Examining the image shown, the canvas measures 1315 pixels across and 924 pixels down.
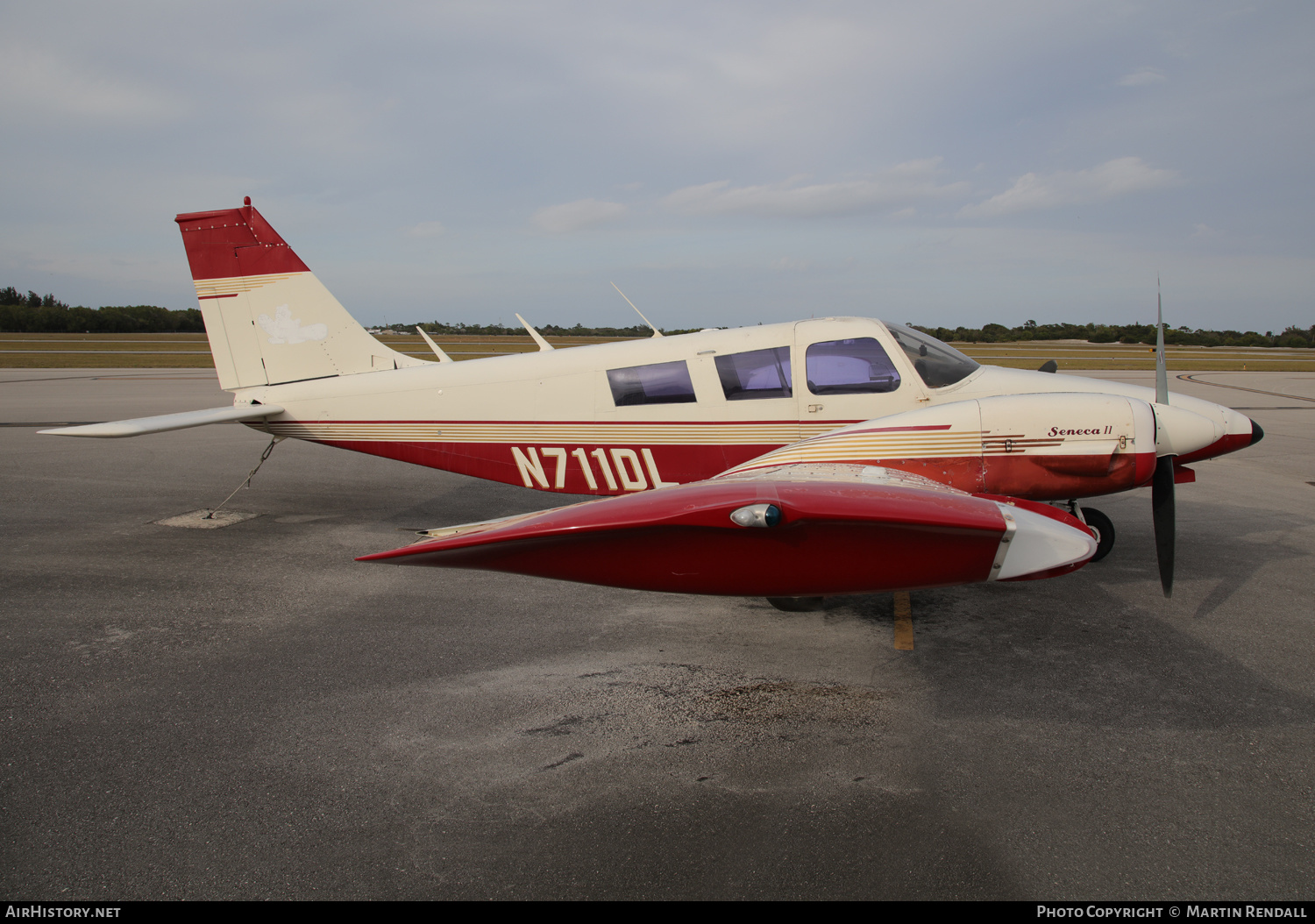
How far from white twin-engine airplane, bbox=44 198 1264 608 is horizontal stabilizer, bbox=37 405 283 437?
0.03 m

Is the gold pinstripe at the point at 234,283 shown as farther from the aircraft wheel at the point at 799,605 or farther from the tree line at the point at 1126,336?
the tree line at the point at 1126,336

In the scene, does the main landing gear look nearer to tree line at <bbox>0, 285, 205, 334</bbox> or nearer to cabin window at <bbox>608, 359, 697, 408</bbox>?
cabin window at <bbox>608, 359, 697, 408</bbox>

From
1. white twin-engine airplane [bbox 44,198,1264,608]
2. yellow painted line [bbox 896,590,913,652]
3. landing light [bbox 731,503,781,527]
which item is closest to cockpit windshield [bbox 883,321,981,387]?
white twin-engine airplane [bbox 44,198,1264,608]

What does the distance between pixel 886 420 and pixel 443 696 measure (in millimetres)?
3528

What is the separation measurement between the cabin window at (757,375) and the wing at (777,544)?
2.42 metres

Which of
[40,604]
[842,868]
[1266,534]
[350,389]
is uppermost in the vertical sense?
[350,389]

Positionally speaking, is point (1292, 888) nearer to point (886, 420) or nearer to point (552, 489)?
point (886, 420)

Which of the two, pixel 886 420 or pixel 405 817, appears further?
pixel 886 420

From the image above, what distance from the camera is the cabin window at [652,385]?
19.9 ft

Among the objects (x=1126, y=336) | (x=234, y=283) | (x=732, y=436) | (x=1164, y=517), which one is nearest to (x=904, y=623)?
(x=1164, y=517)

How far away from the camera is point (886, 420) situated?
5.07m

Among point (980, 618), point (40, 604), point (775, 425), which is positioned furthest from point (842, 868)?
point (40, 604)

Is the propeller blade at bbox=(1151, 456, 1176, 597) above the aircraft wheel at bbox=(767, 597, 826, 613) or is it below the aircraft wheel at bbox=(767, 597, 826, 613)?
above

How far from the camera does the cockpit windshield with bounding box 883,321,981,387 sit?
5859 millimetres
